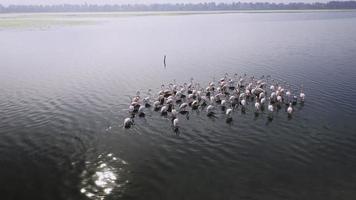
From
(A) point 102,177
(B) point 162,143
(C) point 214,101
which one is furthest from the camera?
(C) point 214,101

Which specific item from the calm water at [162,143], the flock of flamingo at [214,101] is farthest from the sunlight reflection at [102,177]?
the flock of flamingo at [214,101]

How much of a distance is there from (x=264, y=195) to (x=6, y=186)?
14811mm

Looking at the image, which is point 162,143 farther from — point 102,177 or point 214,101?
point 214,101

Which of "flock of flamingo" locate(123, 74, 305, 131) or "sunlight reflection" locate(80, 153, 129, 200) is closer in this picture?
"sunlight reflection" locate(80, 153, 129, 200)

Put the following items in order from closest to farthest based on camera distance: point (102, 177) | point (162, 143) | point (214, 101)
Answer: point (102, 177), point (162, 143), point (214, 101)

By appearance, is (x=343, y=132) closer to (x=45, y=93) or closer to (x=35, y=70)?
(x=45, y=93)

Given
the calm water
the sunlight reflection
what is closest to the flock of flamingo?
the calm water

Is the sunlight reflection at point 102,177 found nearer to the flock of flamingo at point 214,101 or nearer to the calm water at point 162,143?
the calm water at point 162,143

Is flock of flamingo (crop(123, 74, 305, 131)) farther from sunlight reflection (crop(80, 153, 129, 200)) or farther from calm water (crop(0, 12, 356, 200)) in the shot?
sunlight reflection (crop(80, 153, 129, 200))

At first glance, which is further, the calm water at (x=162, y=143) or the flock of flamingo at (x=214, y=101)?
the flock of flamingo at (x=214, y=101)

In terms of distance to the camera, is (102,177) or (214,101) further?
(214,101)

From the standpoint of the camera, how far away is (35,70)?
184 ft

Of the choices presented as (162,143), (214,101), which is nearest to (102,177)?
(162,143)

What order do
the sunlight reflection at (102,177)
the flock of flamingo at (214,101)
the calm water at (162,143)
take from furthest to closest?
1. the flock of flamingo at (214,101)
2. the calm water at (162,143)
3. the sunlight reflection at (102,177)
